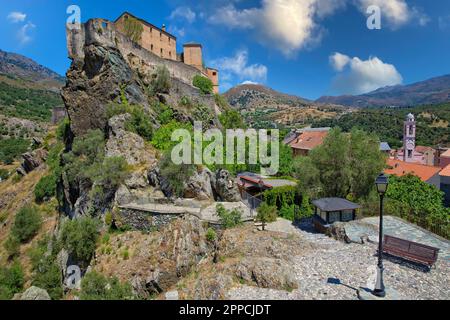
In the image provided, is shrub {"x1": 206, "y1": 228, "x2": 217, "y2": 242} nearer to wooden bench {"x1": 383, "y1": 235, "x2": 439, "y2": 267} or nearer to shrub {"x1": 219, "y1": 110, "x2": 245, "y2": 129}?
wooden bench {"x1": 383, "y1": 235, "x2": 439, "y2": 267}

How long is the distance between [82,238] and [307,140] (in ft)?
132

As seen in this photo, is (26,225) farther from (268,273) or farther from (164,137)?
(268,273)

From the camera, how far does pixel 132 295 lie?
11719 mm

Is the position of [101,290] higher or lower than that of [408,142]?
lower

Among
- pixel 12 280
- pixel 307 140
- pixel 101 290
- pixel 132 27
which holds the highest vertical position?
pixel 132 27

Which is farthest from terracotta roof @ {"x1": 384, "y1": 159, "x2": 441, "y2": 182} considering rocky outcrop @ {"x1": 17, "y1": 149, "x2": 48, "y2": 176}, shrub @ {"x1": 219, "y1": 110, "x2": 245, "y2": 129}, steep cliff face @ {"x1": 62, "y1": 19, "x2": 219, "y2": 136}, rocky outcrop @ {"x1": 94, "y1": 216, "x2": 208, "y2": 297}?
rocky outcrop @ {"x1": 17, "y1": 149, "x2": 48, "y2": 176}

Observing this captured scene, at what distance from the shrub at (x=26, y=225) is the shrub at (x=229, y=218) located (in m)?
19.9

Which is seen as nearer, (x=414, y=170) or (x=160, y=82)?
(x=160, y=82)

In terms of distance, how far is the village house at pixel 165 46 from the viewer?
121 feet

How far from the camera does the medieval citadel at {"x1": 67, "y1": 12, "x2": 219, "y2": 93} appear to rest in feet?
84.4

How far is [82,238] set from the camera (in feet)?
50.5

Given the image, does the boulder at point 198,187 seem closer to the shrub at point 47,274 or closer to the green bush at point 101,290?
the green bush at point 101,290

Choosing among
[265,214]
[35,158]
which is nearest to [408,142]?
[265,214]

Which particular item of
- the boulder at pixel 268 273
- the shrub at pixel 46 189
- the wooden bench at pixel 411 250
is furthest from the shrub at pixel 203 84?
the wooden bench at pixel 411 250
